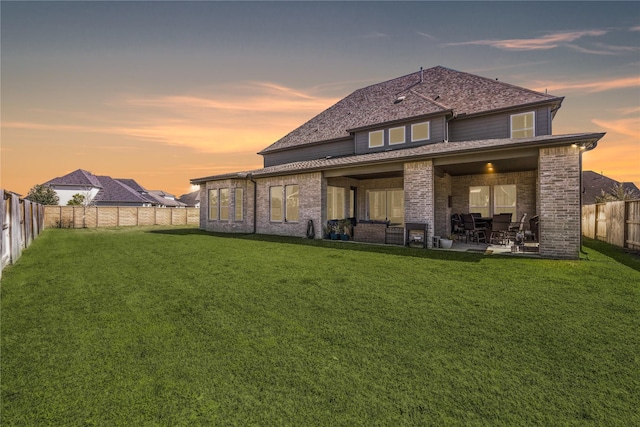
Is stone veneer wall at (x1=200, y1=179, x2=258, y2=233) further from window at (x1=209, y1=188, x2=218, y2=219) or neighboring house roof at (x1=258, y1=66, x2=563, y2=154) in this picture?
neighboring house roof at (x1=258, y1=66, x2=563, y2=154)

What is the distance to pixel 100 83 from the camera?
1275 centimetres

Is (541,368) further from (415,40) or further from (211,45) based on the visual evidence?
(415,40)

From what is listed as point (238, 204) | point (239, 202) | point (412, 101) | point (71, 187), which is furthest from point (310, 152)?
point (71, 187)

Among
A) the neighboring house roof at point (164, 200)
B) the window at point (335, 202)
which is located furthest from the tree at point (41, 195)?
the window at point (335, 202)

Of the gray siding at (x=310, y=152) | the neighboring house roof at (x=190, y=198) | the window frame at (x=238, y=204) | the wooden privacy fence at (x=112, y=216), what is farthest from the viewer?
the neighboring house roof at (x=190, y=198)

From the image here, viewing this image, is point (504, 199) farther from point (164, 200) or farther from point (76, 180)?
point (164, 200)

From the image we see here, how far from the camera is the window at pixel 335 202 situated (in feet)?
49.6

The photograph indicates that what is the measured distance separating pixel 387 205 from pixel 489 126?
6285 mm

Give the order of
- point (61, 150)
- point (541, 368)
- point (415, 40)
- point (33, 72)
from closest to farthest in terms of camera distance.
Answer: point (541, 368), point (33, 72), point (415, 40), point (61, 150)

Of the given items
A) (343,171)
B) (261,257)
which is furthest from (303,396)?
(343,171)

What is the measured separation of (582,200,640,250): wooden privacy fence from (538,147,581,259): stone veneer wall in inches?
123

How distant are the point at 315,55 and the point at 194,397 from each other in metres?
13.3

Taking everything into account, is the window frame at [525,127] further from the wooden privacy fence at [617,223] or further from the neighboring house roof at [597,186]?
the neighboring house roof at [597,186]

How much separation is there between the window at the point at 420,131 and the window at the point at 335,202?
465 cm
